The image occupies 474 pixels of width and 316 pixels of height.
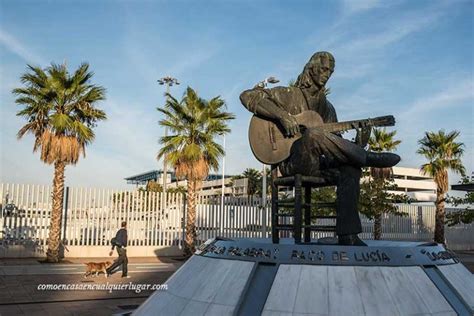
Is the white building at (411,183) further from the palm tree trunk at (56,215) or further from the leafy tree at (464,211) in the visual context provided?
the palm tree trunk at (56,215)

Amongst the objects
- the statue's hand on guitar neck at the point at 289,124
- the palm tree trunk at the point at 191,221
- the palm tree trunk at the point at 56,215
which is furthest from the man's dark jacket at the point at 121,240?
the statue's hand on guitar neck at the point at 289,124

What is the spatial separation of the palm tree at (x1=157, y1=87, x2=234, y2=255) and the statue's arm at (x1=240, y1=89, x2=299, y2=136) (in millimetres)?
14429

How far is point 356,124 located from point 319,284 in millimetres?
2584

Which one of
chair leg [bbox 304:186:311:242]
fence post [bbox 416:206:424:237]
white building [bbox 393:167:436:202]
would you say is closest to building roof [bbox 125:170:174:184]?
white building [bbox 393:167:436:202]

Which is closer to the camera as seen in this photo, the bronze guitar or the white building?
the bronze guitar

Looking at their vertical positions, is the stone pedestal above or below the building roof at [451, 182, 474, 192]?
below

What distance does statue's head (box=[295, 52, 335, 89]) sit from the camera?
738 centimetres

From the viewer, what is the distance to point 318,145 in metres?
6.68

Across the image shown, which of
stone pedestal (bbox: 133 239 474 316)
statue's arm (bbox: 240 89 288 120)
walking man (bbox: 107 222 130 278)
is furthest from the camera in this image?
walking man (bbox: 107 222 130 278)

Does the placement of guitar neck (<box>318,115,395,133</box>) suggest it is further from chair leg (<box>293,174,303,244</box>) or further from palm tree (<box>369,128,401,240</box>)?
palm tree (<box>369,128,401,240</box>)

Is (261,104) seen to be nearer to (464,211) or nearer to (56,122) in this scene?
(56,122)

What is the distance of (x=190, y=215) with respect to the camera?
72.1 ft

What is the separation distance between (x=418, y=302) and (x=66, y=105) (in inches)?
675

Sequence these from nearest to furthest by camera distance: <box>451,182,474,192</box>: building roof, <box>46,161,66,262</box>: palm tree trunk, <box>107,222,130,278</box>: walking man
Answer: <box>107,222,130,278</box>: walking man, <box>46,161,66,262</box>: palm tree trunk, <box>451,182,474,192</box>: building roof
